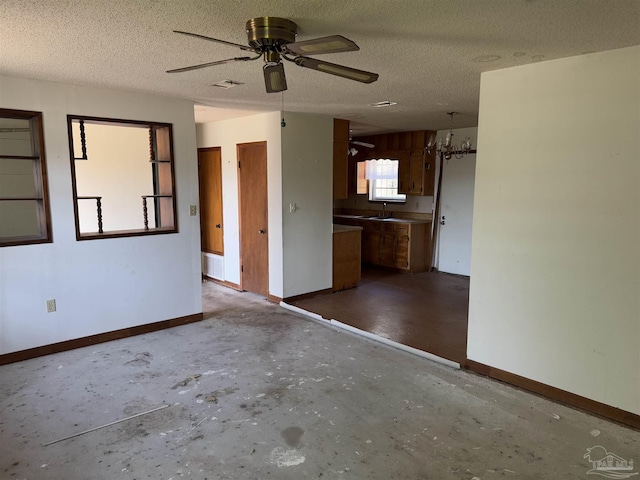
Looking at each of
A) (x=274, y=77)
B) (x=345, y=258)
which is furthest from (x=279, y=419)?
(x=345, y=258)

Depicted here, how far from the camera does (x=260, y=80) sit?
3.36 metres

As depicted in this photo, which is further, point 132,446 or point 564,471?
point 132,446

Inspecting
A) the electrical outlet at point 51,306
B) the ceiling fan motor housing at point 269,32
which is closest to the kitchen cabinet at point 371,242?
the electrical outlet at point 51,306

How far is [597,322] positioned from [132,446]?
2.97 metres

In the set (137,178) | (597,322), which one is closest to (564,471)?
(597,322)

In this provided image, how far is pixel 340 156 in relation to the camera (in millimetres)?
5719

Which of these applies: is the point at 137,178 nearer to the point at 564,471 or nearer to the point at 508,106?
the point at 508,106

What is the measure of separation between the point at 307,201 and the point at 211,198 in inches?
67.3

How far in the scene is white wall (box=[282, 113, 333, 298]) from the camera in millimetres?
5102

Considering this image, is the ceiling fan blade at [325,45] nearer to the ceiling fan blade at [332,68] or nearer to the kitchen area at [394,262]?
the ceiling fan blade at [332,68]

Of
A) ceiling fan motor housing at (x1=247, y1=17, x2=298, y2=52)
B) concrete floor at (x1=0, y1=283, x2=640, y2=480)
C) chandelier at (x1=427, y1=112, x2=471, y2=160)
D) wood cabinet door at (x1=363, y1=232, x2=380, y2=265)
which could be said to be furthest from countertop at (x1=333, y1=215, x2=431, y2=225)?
ceiling fan motor housing at (x1=247, y1=17, x2=298, y2=52)

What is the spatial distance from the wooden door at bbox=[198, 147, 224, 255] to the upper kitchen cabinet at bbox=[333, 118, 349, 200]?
5.42 ft

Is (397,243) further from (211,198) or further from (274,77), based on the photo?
(274,77)

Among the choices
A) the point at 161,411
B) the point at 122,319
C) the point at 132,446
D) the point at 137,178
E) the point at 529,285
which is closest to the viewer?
the point at 132,446
